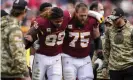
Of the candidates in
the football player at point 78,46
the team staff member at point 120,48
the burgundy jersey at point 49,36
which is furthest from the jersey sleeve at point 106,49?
the burgundy jersey at point 49,36

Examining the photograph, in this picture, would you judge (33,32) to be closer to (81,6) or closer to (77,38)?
(77,38)

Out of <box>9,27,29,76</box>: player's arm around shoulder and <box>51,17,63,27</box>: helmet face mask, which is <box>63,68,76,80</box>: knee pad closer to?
<box>51,17,63,27</box>: helmet face mask

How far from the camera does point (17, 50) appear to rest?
7.71m

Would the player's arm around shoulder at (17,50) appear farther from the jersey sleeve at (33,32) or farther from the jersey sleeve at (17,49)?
the jersey sleeve at (33,32)

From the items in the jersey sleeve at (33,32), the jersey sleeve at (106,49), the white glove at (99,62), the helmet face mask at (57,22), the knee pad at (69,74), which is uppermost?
the helmet face mask at (57,22)

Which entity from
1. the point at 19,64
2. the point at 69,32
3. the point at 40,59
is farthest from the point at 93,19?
the point at 19,64

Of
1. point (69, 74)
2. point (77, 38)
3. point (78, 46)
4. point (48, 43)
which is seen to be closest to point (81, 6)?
point (77, 38)

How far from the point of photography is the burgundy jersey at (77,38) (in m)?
9.73

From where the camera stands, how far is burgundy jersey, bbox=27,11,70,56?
942 centimetres

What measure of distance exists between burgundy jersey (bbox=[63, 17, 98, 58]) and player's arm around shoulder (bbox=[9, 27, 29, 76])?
2040mm

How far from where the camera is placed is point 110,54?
9500 millimetres

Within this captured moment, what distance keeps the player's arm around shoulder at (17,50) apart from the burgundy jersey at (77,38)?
204 centimetres

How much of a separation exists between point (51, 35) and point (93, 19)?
2.81 ft

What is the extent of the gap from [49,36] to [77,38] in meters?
0.52
